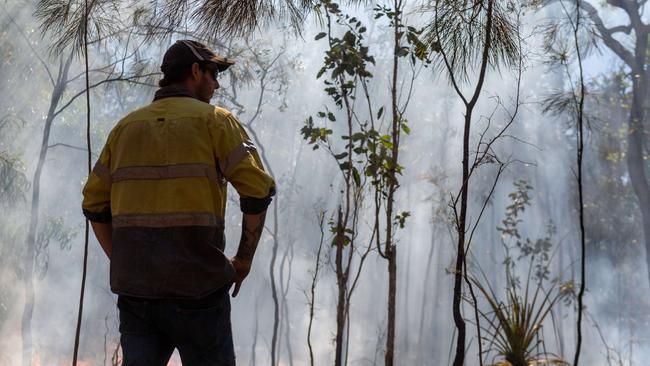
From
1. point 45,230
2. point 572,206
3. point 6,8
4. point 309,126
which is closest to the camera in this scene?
point 309,126

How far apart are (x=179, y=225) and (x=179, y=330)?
26 centimetres

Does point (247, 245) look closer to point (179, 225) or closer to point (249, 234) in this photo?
point (249, 234)

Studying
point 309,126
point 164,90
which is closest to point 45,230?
point 309,126

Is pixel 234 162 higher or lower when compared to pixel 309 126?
lower

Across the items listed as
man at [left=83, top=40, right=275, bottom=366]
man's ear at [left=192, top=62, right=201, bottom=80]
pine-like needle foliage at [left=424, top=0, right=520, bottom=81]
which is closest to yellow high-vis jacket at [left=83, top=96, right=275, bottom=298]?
man at [left=83, top=40, right=275, bottom=366]

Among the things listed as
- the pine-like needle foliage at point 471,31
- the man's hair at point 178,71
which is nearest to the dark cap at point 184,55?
the man's hair at point 178,71

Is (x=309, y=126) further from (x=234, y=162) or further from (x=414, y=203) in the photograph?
(x=414, y=203)

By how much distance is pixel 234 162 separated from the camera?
6.31 feet

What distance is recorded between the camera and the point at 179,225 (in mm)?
1874

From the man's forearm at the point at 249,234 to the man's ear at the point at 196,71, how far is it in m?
0.42

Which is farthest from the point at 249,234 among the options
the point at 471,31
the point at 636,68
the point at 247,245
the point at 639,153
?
the point at 636,68

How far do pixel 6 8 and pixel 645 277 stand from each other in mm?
17206

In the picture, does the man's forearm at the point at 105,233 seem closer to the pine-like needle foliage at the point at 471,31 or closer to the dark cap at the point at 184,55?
the dark cap at the point at 184,55

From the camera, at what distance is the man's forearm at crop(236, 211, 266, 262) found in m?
1.97
